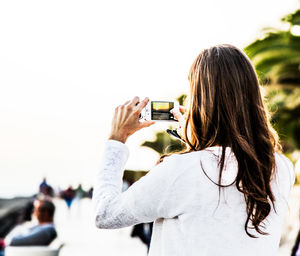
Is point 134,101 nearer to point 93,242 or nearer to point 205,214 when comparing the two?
point 205,214

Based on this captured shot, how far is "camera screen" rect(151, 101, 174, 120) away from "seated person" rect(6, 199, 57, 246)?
171 inches

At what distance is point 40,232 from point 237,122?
4.80 metres

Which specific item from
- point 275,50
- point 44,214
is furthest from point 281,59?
point 44,214

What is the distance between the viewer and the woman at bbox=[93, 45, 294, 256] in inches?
58.6

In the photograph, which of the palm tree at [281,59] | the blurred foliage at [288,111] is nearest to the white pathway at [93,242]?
the blurred foliage at [288,111]

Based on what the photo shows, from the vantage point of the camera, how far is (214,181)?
1.50 metres

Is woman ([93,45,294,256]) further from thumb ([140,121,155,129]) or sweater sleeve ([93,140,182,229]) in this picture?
thumb ([140,121,155,129])

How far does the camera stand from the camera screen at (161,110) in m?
1.90

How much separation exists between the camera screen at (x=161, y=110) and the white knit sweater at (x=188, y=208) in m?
0.40

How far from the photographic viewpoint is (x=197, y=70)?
5.37 ft

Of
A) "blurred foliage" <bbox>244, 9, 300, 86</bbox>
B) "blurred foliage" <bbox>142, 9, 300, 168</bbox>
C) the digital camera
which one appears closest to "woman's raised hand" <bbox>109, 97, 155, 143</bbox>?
the digital camera

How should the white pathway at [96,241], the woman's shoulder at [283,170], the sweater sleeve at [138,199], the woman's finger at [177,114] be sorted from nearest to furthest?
the sweater sleeve at [138,199]
the woman's shoulder at [283,170]
the woman's finger at [177,114]
the white pathway at [96,241]

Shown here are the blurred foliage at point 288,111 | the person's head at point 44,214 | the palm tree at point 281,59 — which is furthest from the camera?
the blurred foliage at point 288,111

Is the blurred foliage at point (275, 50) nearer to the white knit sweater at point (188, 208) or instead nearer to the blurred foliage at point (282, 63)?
the blurred foliage at point (282, 63)
